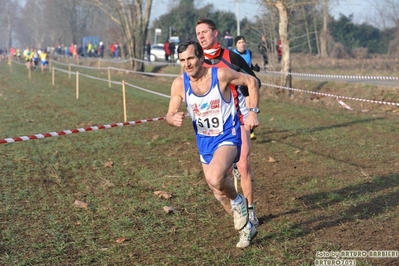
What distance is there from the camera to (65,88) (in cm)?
2625

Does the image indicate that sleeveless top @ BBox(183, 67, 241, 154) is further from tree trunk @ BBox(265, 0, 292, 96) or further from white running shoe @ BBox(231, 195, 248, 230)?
tree trunk @ BBox(265, 0, 292, 96)

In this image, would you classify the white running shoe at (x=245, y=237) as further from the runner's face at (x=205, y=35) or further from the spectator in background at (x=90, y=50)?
the spectator in background at (x=90, y=50)

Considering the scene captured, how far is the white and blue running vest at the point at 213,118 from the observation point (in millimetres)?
5309

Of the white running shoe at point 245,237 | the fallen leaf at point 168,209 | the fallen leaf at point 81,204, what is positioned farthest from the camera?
the fallen leaf at point 81,204

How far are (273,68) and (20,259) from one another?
17.1 metres

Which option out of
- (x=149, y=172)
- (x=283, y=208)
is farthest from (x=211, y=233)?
(x=149, y=172)

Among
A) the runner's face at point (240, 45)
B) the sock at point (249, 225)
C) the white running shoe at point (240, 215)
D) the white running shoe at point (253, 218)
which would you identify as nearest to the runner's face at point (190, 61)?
the white running shoe at point (240, 215)

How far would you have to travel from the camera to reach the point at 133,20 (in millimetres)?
35594

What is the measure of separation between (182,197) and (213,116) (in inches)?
88.1

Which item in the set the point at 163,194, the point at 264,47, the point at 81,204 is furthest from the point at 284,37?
the point at 81,204

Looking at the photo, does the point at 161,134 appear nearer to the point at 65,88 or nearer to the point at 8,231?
the point at 8,231

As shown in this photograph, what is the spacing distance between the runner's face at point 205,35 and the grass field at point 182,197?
6.23 feet

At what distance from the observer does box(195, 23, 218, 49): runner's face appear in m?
6.12

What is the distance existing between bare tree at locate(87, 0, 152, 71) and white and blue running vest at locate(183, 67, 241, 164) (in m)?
29.0
